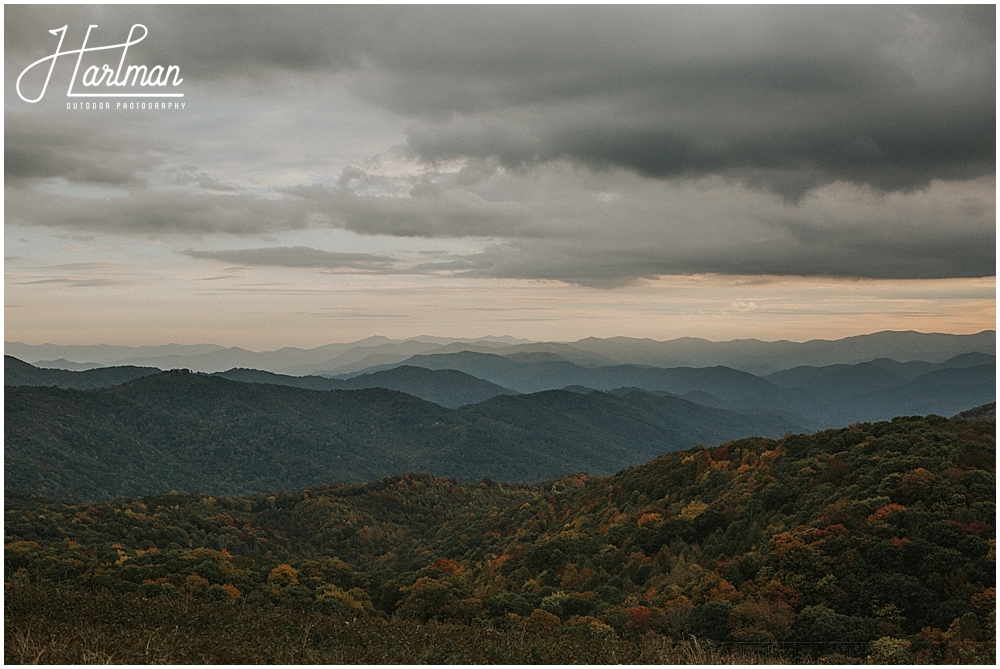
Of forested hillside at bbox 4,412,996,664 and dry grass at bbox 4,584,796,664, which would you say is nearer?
dry grass at bbox 4,584,796,664

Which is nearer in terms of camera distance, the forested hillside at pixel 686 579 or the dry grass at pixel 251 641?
the dry grass at pixel 251 641

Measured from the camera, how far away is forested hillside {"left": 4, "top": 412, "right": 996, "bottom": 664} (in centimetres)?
1708

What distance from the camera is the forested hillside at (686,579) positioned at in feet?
56.0

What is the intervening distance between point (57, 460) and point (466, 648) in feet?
712

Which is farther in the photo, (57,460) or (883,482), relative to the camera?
(57,460)

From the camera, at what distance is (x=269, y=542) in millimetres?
88562

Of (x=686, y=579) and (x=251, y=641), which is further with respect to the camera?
(x=686, y=579)

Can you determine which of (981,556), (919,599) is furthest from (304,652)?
(981,556)

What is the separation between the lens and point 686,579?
30625mm

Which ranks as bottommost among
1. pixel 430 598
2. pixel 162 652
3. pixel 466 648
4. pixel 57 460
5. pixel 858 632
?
pixel 57 460

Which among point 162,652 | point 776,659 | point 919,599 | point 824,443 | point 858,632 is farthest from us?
point 824,443

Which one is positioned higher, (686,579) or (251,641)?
(251,641)

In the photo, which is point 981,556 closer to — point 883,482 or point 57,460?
point 883,482

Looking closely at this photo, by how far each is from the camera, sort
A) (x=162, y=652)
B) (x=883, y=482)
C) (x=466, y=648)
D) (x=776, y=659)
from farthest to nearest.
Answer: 1. (x=883, y=482)
2. (x=776, y=659)
3. (x=466, y=648)
4. (x=162, y=652)
